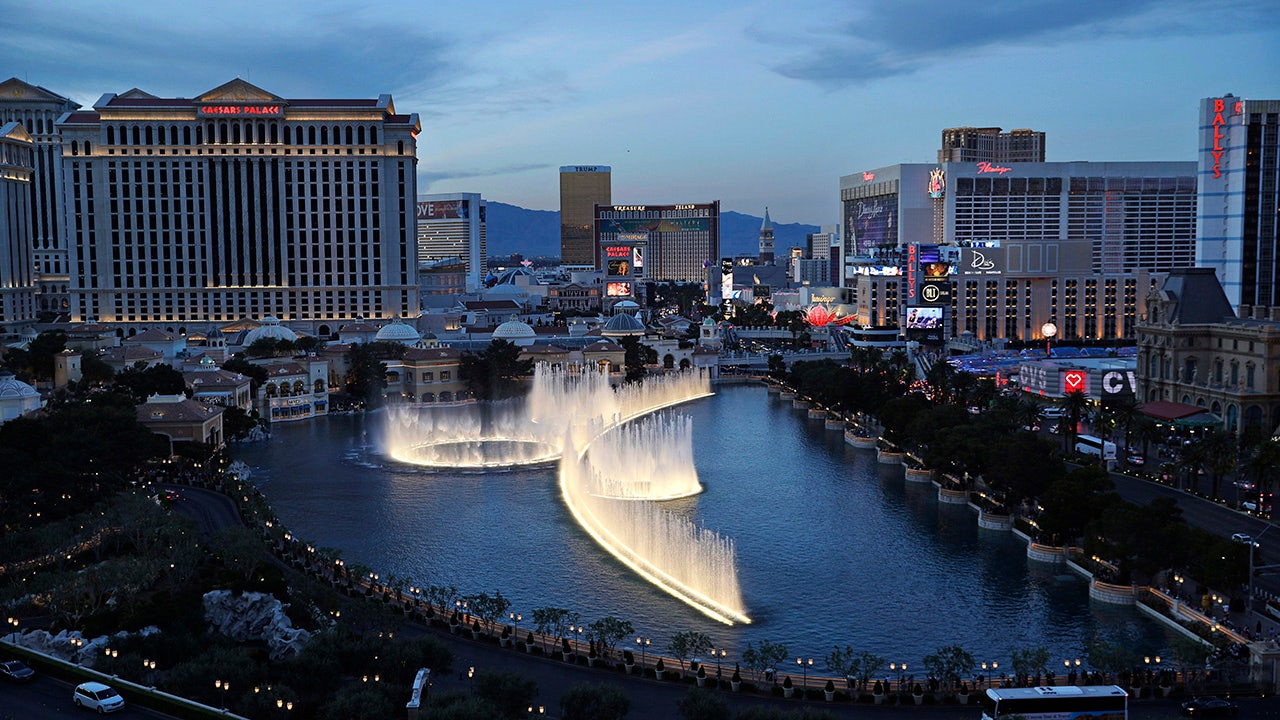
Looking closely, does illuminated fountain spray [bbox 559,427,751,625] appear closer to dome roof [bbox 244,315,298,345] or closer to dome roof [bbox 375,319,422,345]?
dome roof [bbox 375,319,422,345]

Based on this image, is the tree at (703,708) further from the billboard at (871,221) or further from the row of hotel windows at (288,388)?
the billboard at (871,221)

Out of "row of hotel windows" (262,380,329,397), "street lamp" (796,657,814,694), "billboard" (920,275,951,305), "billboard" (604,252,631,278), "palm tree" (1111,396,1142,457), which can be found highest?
"billboard" (604,252,631,278)

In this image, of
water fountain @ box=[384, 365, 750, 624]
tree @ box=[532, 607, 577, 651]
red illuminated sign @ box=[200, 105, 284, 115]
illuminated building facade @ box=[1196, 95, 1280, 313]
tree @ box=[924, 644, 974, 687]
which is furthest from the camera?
red illuminated sign @ box=[200, 105, 284, 115]

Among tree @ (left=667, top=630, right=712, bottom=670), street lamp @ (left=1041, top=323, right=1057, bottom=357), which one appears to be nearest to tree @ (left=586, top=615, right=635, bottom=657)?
tree @ (left=667, top=630, right=712, bottom=670)

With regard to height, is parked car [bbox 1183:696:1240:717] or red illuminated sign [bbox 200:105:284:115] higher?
red illuminated sign [bbox 200:105:284:115]

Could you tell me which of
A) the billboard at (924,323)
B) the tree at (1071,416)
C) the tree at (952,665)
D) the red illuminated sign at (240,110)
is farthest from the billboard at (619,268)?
the tree at (952,665)
